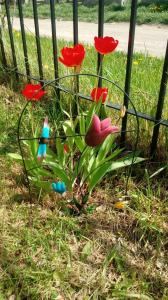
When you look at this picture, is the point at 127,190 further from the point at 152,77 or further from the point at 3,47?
the point at 3,47

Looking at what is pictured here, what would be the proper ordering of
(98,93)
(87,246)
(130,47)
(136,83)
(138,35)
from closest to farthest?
(87,246)
(98,93)
(130,47)
(136,83)
(138,35)

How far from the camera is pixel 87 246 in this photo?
4.97 feet

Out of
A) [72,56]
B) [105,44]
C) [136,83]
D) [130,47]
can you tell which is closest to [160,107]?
[130,47]

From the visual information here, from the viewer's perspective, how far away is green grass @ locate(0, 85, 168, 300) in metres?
1.34

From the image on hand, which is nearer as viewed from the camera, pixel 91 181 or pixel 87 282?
pixel 87 282

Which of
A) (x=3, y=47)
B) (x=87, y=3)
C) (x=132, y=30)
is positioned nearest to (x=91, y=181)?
(x=132, y=30)

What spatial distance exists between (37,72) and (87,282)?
1.98 m

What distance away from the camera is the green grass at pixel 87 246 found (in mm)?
1343

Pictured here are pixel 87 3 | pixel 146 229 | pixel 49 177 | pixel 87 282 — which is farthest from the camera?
pixel 87 3

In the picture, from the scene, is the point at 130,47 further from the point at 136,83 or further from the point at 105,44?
the point at 136,83

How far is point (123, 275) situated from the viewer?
138cm

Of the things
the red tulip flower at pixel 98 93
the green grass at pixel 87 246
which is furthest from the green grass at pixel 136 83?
the red tulip flower at pixel 98 93

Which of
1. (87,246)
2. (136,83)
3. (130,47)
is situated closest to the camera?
(87,246)

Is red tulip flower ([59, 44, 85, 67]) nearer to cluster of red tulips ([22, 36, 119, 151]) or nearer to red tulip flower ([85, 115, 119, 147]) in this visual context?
cluster of red tulips ([22, 36, 119, 151])
